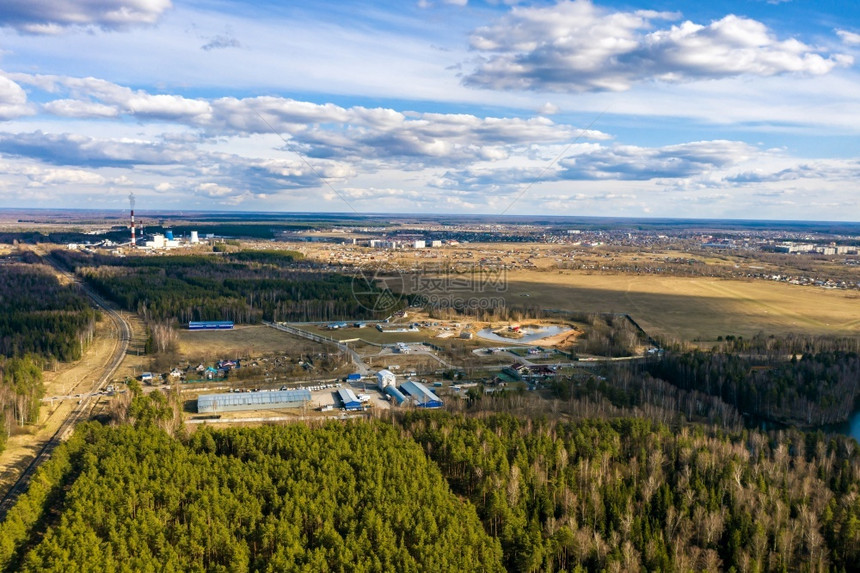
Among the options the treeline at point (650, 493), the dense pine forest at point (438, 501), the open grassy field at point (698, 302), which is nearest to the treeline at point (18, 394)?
the dense pine forest at point (438, 501)

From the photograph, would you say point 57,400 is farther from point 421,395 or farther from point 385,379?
point 421,395

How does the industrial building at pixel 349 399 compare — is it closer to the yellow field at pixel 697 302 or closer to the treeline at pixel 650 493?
the treeline at pixel 650 493

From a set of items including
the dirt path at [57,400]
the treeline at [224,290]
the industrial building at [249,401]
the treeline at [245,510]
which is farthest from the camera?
the treeline at [224,290]

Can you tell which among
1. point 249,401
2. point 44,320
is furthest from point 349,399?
point 44,320

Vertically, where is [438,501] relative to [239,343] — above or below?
below

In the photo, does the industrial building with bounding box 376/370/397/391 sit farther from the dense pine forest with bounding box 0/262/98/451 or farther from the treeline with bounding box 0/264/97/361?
the treeline with bounding box 0/264/97/361

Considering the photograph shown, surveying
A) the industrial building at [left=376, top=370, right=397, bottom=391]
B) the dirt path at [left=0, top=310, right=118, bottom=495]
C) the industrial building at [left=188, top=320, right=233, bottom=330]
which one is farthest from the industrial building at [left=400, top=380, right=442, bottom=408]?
the industrial building at [left=188, top=320, right=233, bottom=330]

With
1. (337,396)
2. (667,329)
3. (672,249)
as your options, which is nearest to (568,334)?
(667,329)
